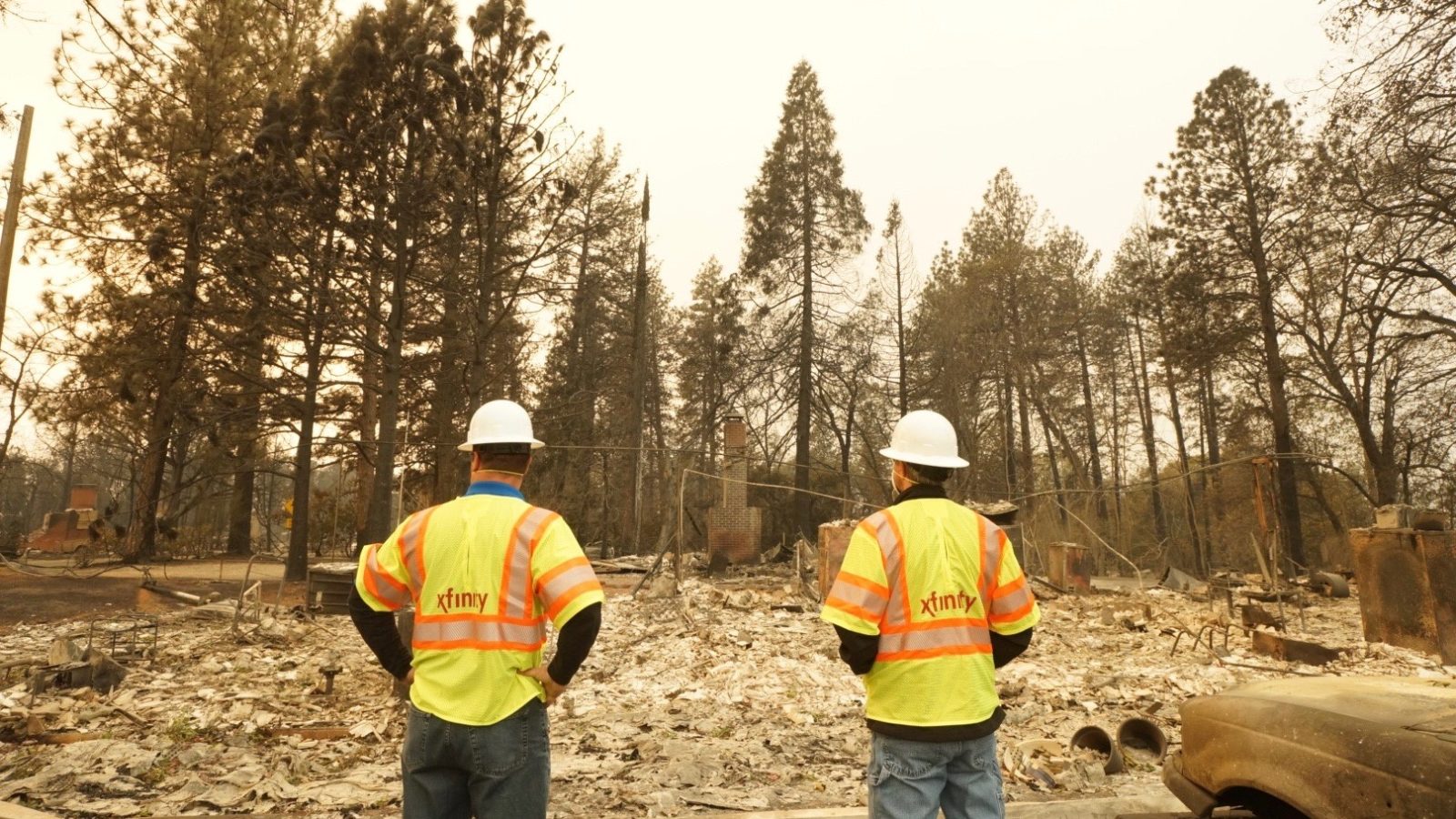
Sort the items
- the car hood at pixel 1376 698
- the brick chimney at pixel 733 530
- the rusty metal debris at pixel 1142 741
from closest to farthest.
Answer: the car hood at pixel 1376 698
the rusty metal debris at pixel 1142 741
the brick chimney at pixel 733 530

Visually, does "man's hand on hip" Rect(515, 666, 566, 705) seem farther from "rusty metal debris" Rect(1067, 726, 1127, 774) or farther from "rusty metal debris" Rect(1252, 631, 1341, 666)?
"rusty metal debris" Rect(1252, 631, 1341, 666)

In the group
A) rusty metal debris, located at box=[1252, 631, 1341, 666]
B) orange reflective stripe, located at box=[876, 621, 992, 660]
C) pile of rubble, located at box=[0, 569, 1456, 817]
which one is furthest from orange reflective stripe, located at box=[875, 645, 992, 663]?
rusty metal debris, located at box=[1252, 631, 1341, 666]

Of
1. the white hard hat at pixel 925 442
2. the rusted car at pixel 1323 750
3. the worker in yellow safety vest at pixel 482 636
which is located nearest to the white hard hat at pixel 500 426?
the worker in yellow safety vest at pixel 482 636

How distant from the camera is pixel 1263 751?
114 inches

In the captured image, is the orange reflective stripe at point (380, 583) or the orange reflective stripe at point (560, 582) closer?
the orange reflective stripe at point (560, 582)

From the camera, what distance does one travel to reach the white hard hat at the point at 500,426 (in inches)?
121

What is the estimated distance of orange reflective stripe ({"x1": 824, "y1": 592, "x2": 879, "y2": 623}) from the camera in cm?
270

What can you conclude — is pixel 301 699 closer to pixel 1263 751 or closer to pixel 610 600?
pixel 610 600

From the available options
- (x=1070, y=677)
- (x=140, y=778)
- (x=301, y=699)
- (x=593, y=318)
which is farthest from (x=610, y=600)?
(x=593, y=318)

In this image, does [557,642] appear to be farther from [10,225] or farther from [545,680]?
[10,225]

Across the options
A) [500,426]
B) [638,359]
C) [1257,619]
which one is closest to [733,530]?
[638,359]

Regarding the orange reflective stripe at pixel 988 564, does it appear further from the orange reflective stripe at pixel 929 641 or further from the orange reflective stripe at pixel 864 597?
the orange reflective stripe at pixel 864 597

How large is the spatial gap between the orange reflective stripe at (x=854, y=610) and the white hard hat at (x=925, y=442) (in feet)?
1.90

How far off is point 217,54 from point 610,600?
17183 mm
